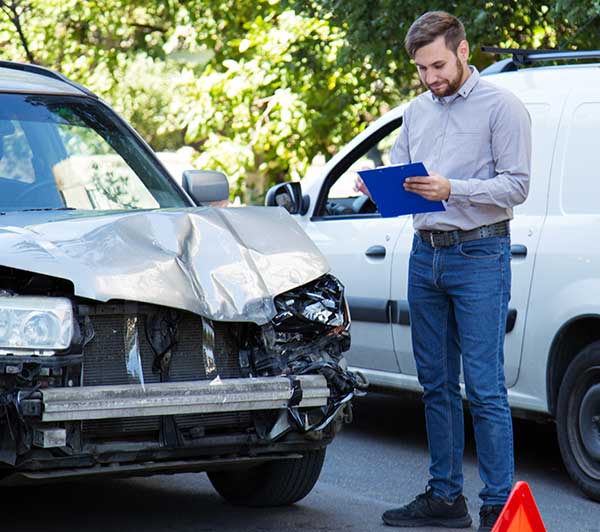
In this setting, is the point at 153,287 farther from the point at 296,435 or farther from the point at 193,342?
the point at 296,435

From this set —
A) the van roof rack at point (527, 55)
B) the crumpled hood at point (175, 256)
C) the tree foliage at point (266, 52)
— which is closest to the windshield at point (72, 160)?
the crumpled hood at point (175, 256)

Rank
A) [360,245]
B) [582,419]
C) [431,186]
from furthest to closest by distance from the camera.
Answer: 1. [360,245]
2. [582,419]
3. [431,186]

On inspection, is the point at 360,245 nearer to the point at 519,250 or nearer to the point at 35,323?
the point at 519,250

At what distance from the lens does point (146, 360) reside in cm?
466

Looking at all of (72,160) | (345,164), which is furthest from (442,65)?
(345,164)

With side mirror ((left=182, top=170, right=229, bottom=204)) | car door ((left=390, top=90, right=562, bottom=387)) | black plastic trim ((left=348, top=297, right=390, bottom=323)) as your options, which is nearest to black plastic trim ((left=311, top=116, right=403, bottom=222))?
black plastic trim ((left=348, top=297, right=390, bottom=323))

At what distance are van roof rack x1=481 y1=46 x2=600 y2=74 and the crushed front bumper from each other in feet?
8.00

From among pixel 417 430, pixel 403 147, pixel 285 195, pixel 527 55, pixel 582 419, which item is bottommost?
pixel 417 430

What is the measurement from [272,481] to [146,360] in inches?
44.2

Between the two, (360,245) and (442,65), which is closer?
(442,65)

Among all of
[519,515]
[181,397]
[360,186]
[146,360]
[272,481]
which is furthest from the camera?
[272,481]

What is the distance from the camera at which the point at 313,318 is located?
4.95m

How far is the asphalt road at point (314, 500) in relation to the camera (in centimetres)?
539

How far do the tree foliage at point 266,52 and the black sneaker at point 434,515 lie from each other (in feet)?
14.0
